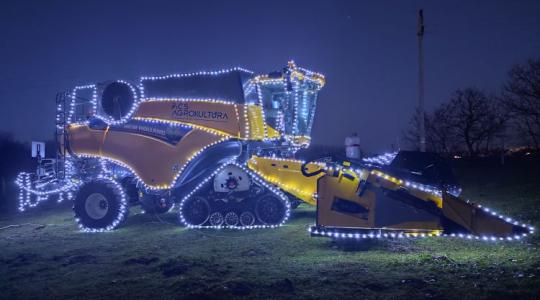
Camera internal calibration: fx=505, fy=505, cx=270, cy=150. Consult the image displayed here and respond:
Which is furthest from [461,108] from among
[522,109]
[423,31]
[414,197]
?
[414,197]

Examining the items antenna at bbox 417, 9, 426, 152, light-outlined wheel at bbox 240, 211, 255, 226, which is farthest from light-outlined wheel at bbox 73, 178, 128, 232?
antenna at bbox 417, 9, 426, 152

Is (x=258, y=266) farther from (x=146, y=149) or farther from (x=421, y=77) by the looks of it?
(x=421, y=77)

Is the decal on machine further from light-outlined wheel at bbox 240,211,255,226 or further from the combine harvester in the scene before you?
light-outlined wheel at bbox 240,211,255,226

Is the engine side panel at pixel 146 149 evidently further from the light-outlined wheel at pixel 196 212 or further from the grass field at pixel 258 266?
the grass field at pixel 258 266

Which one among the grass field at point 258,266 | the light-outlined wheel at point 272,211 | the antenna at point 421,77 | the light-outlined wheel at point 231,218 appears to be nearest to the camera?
the grass field at point 258,266

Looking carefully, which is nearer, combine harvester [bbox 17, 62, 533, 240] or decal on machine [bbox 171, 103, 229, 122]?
combine harvester [bbox 17, 62, 533, 240]

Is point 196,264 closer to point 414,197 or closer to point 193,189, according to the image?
point 414,197

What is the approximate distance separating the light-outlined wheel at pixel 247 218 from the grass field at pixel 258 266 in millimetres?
560

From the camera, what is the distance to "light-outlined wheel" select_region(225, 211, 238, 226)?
1239 centimetres

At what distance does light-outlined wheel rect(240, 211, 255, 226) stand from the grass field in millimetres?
560

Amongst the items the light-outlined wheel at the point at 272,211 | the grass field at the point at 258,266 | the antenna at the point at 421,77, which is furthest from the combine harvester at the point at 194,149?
the antenna at the point at 421,77

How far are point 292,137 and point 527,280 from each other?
8.44 metres

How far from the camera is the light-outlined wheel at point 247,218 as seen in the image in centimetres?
1233

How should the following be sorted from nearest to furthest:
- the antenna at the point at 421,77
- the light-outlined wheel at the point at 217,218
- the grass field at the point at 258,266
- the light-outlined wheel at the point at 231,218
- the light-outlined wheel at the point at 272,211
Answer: the grass field at the point at 258,266
the light-outlined wheel at the point at 272,211
the light-outlined wheel at the point at 231,218
the light-outlined wheel at the point at 217,218
the antenna at the point at 421,77
